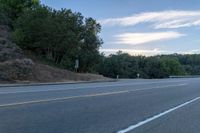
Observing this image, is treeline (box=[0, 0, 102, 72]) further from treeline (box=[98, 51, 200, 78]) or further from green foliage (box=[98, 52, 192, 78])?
green foliage (box=[98, 52, 192, 78])

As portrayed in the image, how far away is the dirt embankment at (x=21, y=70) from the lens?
43.4m

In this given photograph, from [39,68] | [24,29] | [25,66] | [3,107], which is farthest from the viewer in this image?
[24,29]

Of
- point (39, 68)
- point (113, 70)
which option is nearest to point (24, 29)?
point (39, 68)

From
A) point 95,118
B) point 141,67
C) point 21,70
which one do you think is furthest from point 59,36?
point 141,67

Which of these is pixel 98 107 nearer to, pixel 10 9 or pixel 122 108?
pixel 122 108

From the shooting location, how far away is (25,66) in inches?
1768

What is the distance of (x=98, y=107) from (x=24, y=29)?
120ft

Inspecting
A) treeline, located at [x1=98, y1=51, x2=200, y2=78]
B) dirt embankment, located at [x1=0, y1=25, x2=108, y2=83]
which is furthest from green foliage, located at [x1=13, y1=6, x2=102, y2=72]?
treeline, located at [x1=98, y1=51, x2=200, y2=78]

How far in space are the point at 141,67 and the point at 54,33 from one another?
9851cm

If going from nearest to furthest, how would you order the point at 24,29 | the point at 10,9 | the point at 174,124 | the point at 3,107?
the point at 174,124, the point at 3,107, the point at 24,29, the point at 10,9

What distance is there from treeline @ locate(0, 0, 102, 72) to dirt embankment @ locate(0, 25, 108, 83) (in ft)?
7.85

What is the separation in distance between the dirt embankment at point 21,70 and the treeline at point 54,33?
2394mm

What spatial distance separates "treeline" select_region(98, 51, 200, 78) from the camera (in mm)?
117000

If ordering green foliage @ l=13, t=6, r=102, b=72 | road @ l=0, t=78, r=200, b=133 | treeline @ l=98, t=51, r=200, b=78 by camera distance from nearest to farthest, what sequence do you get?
road @ l=0, t=78, r=200, b=133, green foliage @ l=13, t=6, r=102, b=72, treeline @ l=98, t=51, r=200, b=78
